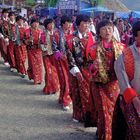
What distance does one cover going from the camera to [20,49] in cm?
1091

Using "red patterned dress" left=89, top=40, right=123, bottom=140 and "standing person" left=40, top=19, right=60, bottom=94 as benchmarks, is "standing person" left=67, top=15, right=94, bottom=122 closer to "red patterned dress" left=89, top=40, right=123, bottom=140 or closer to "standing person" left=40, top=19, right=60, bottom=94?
"red patterned dress" left=89, top=40, right=123, bottom=140

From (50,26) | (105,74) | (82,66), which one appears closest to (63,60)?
(50,26)

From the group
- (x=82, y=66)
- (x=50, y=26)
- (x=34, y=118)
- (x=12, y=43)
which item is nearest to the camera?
(x=82, y=66)

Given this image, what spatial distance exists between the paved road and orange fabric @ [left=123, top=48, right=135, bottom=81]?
1.97 metres

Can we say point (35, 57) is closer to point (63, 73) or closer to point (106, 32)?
point (63, 73)

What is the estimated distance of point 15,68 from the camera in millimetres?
11555

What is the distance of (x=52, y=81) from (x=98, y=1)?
38.0m

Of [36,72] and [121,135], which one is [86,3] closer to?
[36,72]

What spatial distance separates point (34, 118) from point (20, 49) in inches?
178

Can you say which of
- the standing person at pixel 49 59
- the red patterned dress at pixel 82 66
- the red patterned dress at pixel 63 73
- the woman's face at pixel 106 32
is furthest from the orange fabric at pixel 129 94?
the standing person at pixel 49 59

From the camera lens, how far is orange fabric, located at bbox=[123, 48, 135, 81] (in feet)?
12.4

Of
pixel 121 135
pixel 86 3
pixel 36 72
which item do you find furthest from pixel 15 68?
pixel 86 3

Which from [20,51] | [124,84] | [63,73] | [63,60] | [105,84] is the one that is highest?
[124,84]

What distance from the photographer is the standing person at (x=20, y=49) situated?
10.6m
